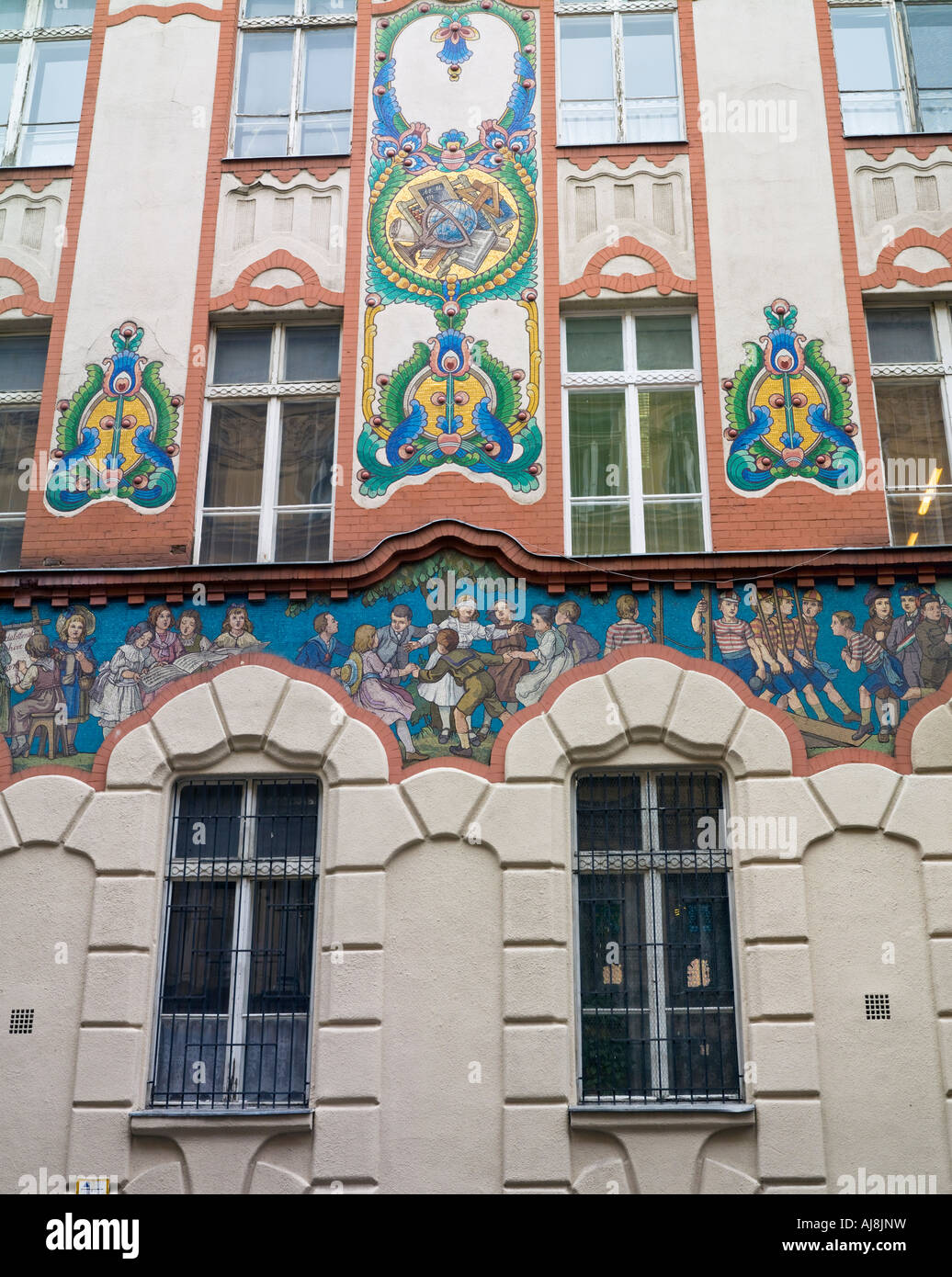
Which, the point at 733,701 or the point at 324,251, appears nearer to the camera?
the point at 733,701

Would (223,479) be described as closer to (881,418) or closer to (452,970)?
(452,970)

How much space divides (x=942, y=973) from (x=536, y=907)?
2.97m

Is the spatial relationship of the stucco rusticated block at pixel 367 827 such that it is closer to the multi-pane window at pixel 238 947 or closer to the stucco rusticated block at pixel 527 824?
the multi-pane window at pixel 238 947

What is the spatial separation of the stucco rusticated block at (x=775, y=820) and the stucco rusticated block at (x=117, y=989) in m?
4.57

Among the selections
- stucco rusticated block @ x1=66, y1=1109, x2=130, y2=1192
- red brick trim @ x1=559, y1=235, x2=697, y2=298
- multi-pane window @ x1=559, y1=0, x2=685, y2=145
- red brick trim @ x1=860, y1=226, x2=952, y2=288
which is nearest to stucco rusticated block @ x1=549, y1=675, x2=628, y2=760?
red brick trim @ x1=559, y1=235, x2=697, y2=298

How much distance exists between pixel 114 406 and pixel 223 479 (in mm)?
1165

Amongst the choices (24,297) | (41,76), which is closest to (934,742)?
(24,297)

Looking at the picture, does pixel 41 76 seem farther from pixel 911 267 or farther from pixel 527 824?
pixel 527 824

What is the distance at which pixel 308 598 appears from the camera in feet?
36.4

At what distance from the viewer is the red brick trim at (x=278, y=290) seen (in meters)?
12.2

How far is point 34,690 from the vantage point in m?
11.0
